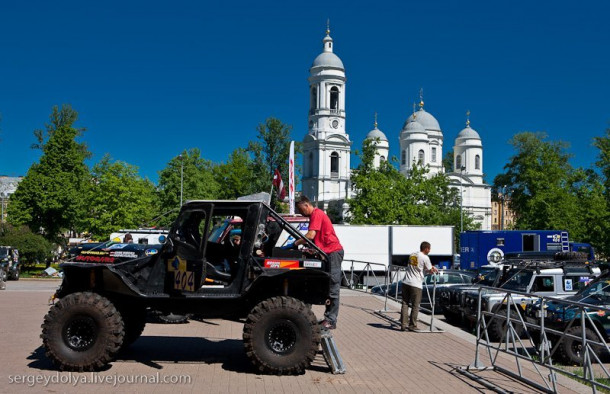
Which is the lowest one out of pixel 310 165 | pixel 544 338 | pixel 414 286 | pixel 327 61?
pixel 544 338

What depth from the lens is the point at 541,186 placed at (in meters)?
63.7

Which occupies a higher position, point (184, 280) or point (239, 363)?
point (184, 280)

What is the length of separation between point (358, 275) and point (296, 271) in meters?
24.2

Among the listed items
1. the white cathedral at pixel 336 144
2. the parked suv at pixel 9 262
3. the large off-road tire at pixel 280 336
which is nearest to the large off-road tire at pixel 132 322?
the large off-road tire at pixel 280 336

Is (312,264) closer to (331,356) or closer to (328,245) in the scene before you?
(328,245)

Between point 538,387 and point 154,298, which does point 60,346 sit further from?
point 538,387

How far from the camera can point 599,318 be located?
11.6 metres

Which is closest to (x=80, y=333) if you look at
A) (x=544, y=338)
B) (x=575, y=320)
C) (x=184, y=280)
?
(x=184, y=280)

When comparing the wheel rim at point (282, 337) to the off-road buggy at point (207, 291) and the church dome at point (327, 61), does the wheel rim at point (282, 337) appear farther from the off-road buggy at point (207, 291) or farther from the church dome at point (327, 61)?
the church dome at point (327, 61)

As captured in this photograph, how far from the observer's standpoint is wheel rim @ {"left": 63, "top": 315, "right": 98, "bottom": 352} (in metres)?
8.91

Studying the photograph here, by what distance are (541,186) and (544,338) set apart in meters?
58.6

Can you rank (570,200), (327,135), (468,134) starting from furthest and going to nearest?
(468,134) < (327,135) < (570,200)

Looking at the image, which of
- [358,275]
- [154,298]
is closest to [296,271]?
[154,298]

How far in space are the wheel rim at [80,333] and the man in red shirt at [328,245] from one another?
3468mm
